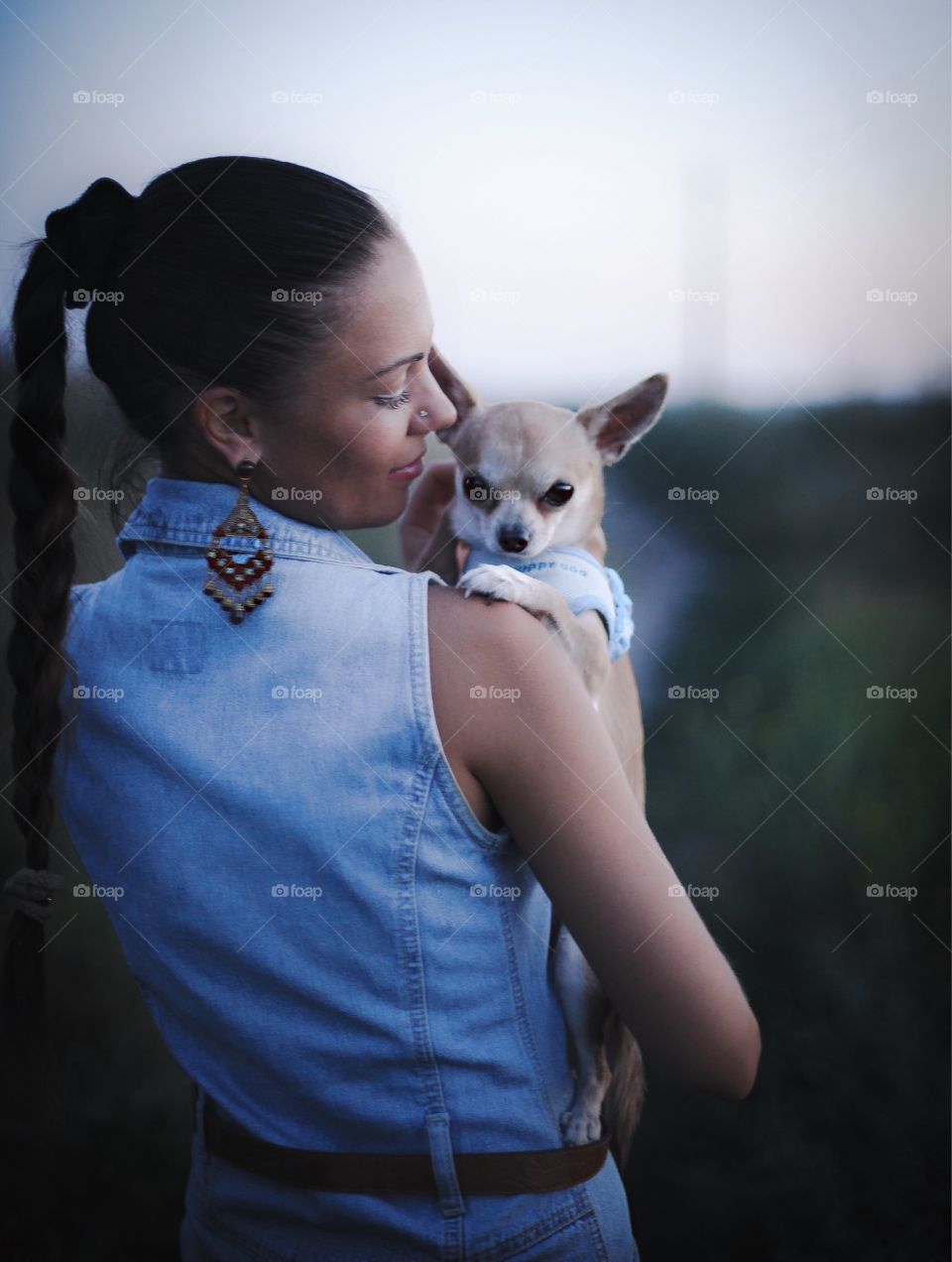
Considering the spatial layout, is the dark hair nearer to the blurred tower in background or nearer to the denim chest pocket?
the denim chest pocket

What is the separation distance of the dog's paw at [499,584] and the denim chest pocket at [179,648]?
0.23 metres

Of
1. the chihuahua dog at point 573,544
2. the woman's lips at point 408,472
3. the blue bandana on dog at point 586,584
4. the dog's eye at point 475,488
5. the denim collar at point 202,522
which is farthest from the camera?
the dog's eye at point 475,488

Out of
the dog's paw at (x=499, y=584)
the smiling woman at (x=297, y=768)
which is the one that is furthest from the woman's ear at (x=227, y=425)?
the dog's paw at (x=499, y=584)

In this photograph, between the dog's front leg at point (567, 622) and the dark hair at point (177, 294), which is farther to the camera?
the dog's front leg at point (567, 622)

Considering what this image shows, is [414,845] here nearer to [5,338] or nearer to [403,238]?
[403,238]

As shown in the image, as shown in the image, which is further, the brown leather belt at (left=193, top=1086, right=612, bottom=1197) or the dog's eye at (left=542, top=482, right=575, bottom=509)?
the dog's eye at (left=542, top=482, right=575, bottom=509)

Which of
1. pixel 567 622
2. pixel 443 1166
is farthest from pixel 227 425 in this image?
pixel 443 1166

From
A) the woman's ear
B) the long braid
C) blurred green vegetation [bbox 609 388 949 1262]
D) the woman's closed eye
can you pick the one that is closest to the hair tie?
the long braid

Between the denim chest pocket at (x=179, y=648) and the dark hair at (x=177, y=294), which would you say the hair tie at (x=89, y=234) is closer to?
the dark hair at (x=177, y=294)

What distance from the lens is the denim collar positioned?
0.87 m

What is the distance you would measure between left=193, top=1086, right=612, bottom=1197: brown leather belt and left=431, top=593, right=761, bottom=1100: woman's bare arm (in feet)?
0.49

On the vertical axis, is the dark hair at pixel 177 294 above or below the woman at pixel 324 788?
above

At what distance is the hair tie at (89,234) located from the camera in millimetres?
910

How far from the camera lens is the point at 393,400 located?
938 millimetres
